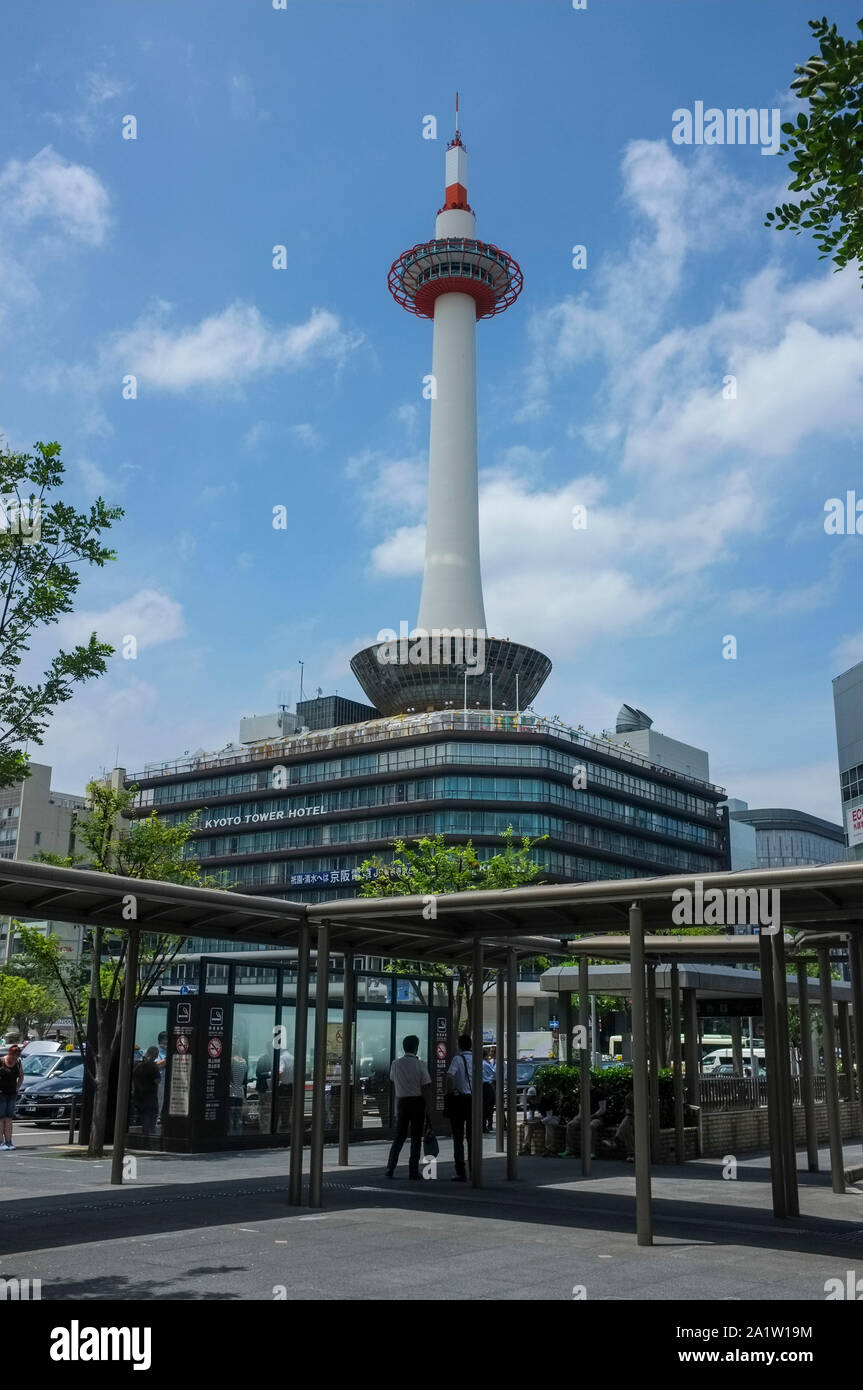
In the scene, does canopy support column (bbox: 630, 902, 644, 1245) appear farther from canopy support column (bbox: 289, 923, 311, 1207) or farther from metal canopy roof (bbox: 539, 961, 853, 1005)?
metal canopy roof (bbox: 539, 961, 853, 1005)

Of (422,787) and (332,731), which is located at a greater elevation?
(332,731)

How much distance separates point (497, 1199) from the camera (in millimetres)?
14523

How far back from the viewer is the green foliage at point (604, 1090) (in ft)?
67.9

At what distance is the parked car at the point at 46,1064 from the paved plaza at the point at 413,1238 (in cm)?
1709

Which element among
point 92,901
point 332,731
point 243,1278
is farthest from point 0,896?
point 332,731

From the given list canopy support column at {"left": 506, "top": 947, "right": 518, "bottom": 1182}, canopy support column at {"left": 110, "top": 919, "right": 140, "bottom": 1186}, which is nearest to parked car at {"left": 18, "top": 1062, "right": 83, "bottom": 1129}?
canopy support column at {"left": 506, "top": 947, "right": 518, "bottom": 1182}

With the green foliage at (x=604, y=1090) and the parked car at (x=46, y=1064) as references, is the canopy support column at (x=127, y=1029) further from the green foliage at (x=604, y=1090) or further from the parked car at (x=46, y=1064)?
the parked car at (x=46, y=1064)

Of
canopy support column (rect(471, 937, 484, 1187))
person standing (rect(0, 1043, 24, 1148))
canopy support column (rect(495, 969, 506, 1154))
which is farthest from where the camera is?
person standing (rect(0, 1043, 24, 1148))

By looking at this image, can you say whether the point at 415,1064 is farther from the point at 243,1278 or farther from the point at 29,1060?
the point at 29,1060

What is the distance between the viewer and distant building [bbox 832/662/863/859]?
44.5 meters

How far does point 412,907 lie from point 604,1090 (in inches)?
379

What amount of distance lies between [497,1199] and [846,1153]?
1077 centimetres

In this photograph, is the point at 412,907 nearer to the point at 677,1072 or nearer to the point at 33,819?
the point at 677,1072

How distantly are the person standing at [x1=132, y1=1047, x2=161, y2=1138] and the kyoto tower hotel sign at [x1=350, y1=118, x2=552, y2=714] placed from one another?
293 ft
